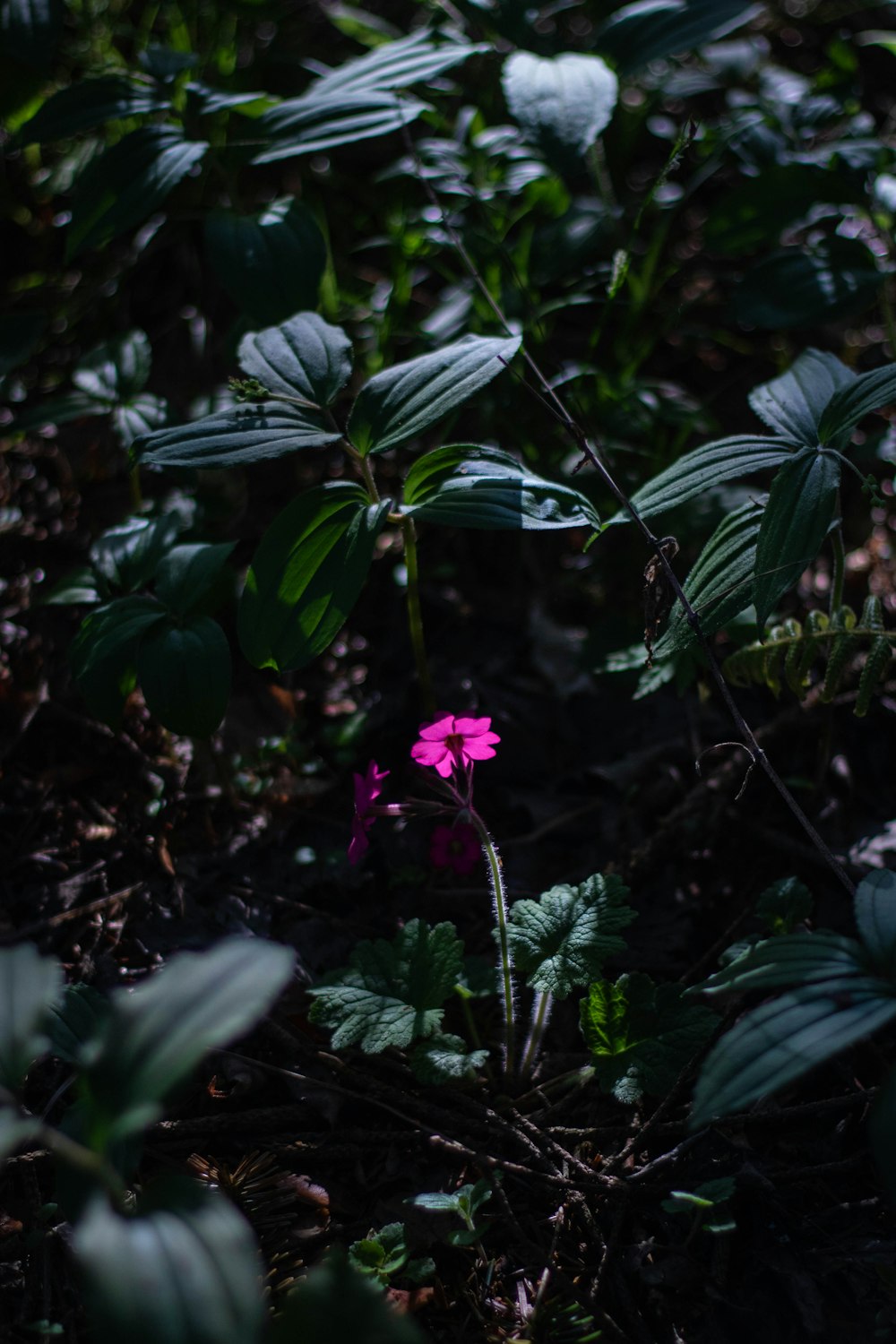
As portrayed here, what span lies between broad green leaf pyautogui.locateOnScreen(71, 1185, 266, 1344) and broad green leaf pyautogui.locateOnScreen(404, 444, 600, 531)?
910 millimetres

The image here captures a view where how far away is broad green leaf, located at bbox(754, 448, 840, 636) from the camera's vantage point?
130 cm

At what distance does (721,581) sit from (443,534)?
3.39 feet

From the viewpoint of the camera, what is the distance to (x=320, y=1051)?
1454 mm

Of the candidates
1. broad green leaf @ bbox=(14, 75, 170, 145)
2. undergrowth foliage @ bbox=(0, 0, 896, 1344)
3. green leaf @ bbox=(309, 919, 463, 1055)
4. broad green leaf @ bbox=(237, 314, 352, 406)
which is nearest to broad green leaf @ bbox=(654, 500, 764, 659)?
undergrowth foliage @ bbox=(0, 0, 896, 1344)

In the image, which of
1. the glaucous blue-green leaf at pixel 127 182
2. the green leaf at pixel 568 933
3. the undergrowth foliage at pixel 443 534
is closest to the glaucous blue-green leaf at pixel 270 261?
the undergrowth foliage at pixel 443 534

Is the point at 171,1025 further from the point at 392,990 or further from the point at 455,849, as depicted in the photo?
the point at 455,849

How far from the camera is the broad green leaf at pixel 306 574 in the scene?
1.46 metres

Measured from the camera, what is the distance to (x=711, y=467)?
1.44 meters

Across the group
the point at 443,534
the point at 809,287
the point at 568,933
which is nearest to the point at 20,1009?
the point at 568,933

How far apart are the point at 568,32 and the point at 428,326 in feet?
5.68

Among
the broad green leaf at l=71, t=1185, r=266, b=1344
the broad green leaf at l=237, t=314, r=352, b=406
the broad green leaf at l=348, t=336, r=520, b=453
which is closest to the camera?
the broad green leaf at l=71, t=1185, r=266, b=1344

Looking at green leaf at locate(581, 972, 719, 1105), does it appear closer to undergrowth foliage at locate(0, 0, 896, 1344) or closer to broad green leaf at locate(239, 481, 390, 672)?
undergrowth foliage at locate(0, 0, 896, 1344)

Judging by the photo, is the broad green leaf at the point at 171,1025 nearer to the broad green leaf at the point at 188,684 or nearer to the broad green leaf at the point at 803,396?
the broad green leaf at the point at 188,684

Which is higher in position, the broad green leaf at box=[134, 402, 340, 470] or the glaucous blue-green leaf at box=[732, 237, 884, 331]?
the broad green leaf at box=[134, 402, 340, 470]
